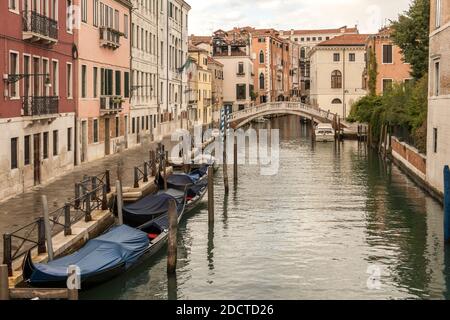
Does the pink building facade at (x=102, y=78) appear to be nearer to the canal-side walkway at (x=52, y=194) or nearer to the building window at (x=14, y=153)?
the canal-side walkway at (x=52, y=194)

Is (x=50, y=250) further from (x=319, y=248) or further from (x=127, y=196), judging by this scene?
(x=127, y=196)

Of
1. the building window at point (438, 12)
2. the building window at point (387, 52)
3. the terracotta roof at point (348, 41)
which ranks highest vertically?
the terracotta roof at point (348, 41)

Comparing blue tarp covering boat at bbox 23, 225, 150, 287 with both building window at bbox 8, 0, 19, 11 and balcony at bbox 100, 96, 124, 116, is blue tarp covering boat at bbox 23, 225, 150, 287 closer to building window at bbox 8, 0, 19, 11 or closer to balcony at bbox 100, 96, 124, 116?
building window at bbox 8, 0, 19, 11

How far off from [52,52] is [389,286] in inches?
511

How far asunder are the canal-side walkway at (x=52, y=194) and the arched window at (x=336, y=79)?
A: 3863 cm

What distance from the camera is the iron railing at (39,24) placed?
18391mm

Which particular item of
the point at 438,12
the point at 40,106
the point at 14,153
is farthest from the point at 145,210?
the point at 438,12

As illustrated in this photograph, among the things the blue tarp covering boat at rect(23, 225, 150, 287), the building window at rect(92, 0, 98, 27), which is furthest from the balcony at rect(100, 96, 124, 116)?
the blue tarp covering boat at rect(23, 225, 150, 287)

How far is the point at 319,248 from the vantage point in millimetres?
15375

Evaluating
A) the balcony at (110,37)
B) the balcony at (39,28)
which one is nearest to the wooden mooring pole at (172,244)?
the balcony at (39,28)

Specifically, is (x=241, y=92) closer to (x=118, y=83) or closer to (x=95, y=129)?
(x=118, y=83)

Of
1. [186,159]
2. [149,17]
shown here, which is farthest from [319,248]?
[149,17]

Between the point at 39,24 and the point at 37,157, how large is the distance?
3522 mm

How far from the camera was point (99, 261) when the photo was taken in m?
11.8
